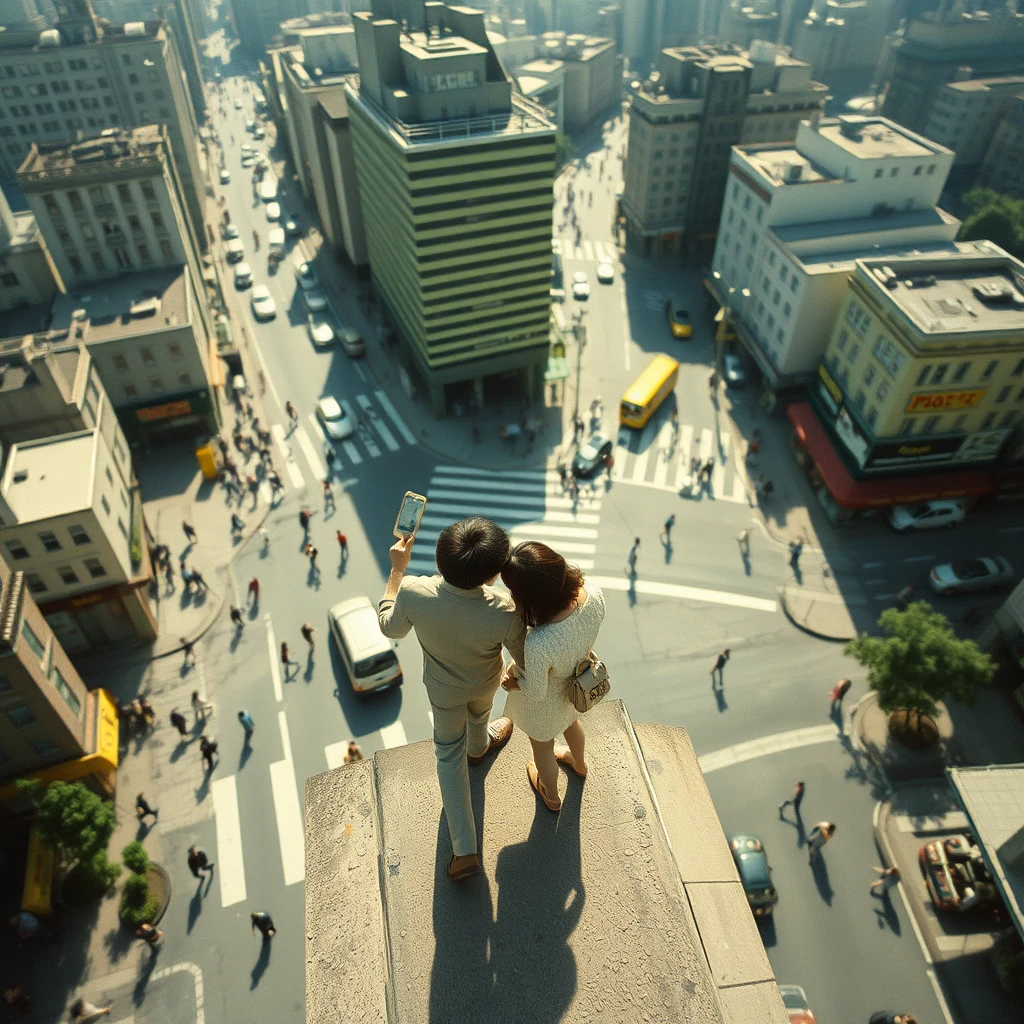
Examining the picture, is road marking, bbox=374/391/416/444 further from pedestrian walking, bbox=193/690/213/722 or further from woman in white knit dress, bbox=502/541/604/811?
woman in white knit dress, bbox=502/541/604/811

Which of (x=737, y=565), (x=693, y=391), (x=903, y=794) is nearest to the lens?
(x=903, y=794)

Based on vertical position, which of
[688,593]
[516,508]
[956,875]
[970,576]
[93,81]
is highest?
[93,81]

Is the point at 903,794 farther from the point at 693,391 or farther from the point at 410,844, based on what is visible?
the point at 693,391

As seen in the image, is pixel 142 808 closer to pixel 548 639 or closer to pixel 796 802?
pixel 796 802

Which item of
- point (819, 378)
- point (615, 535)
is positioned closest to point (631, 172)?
point (819, 378)

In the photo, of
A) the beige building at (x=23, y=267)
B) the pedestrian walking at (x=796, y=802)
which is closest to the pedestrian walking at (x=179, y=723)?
the pedestrian walking at (x=796, y=802)

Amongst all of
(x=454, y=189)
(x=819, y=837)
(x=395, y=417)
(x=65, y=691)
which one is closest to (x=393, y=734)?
(x=65, y=691)

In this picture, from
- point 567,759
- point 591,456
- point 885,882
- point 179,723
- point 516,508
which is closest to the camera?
point 567,759

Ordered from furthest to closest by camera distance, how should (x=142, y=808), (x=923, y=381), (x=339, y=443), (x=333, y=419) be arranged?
(x=333, y=419) < (x=339, y=443) < (x=923, y=381) < (x=142, y=808)
